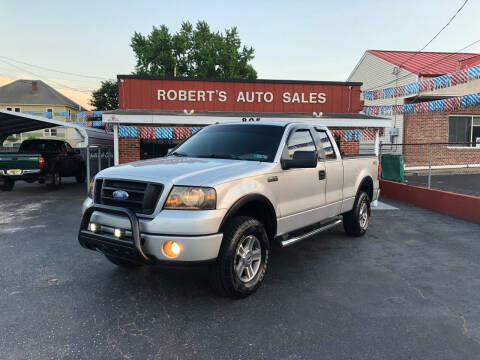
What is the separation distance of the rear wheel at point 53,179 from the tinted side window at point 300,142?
10.7 m

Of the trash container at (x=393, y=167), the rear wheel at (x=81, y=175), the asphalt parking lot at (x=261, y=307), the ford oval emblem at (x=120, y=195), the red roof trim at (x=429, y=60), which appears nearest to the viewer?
the asphalt parking lot at (x=261, y=307)

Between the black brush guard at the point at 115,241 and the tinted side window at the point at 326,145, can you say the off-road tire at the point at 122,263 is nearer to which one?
the black brush guard at the point at 115,241

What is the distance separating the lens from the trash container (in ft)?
41.1

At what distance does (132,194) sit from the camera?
3.64 m

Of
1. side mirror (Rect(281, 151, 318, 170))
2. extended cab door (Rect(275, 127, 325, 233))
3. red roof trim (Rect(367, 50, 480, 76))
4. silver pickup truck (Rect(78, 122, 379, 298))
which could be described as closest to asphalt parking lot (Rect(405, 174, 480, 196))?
red roof trim (Rect(367, 50, 480, 76))

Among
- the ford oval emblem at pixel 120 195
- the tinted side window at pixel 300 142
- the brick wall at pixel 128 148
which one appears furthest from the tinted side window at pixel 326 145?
the brick wall at pixel 128 148

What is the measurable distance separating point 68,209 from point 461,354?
8.88m

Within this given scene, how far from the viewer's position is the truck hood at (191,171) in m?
3.54

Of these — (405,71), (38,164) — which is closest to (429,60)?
(405,71)

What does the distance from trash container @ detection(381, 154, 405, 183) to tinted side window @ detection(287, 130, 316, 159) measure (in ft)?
27.3

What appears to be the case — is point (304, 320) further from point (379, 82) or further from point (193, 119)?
point (379, 82)

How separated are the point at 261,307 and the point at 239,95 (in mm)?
12287

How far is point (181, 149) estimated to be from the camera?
16.9 ft

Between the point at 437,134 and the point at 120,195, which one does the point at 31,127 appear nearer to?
the point at 120,195
